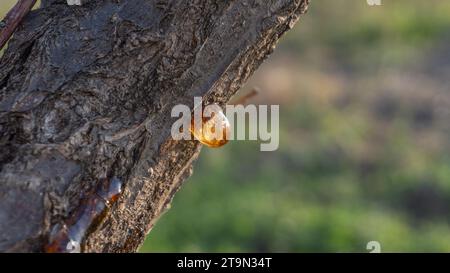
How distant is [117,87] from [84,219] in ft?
0.71

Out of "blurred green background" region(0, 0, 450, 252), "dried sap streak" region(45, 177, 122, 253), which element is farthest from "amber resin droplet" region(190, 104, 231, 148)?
"blurred green background" region(0, 0, 450, 252)

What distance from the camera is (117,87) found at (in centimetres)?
123

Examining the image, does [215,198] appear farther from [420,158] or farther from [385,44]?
[385,44]

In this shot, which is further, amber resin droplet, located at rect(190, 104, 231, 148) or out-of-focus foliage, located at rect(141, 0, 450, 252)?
out-of-focus foliage, located at rect(141, 0, 450, 252)

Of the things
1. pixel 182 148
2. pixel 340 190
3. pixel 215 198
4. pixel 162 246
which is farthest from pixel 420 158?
pixel 182 148

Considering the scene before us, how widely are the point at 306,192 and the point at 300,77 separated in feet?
4.89

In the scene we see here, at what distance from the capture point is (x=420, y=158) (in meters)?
5.08

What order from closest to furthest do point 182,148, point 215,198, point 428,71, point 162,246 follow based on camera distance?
1. point 182,148
2. point 162,246
3. point 215,198
4. point 428,71

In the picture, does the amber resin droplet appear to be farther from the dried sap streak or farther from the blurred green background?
the blurred green background

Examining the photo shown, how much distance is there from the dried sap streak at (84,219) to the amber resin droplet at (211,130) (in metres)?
0.17

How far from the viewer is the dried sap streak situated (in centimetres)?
110

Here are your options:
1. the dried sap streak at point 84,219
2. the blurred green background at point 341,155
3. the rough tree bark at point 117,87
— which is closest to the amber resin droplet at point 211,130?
the rough tree bark at point 117,87

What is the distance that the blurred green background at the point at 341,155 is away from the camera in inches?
175

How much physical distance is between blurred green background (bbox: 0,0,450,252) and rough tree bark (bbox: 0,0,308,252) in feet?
9.75
